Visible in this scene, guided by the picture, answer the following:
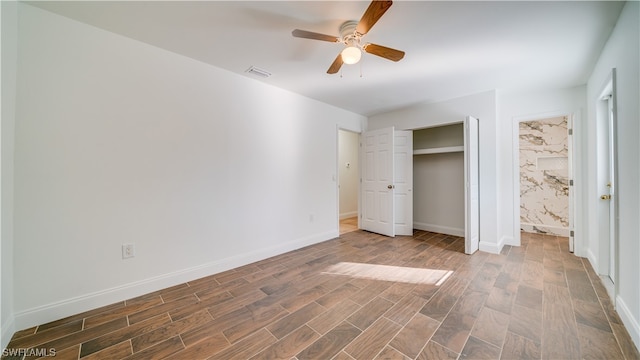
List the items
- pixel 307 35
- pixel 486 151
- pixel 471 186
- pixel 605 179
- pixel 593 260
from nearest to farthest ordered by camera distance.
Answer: pixel 307 35 → pixel 605 179 → pixel 593 260 → pixel 471 186 → pixel 486 151

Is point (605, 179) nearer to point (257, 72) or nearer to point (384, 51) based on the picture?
point (384, 51)

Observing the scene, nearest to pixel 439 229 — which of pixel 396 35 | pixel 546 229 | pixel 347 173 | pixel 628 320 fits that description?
pixel 546 229

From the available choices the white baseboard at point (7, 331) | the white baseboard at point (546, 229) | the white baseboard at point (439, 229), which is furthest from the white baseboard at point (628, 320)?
the white baseboard at point (7, 331)

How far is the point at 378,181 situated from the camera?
4.62m

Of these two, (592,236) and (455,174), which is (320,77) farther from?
(592,236)

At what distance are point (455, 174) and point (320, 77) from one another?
334cm

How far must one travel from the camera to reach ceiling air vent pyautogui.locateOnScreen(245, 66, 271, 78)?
9.30ft

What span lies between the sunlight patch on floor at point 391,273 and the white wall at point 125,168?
3.66 ft

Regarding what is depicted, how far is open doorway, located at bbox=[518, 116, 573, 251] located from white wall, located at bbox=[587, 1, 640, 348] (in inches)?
108

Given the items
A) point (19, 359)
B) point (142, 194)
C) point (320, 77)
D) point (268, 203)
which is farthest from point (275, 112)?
point (19, 359)

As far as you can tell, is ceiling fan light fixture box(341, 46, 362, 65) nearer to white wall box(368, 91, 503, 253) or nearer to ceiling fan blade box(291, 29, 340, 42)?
ceiling fan blade box(291, 29, 340, 42)

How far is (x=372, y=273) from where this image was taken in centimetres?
277

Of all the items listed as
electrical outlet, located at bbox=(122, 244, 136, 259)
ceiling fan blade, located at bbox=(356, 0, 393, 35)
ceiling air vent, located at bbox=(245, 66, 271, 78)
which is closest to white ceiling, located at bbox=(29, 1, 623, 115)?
ceiling air vent, located at bbox=(245, 66, 271, 78)

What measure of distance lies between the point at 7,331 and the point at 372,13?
342cm
